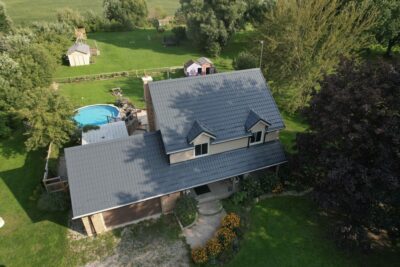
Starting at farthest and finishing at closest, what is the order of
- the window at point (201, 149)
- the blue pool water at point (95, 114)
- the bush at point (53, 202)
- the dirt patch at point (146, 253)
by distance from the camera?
the blue pool water at point (95, 114)
the bush at point (53, 202)
the window at point (201, 149)
the dirt patch at point (146, 253)

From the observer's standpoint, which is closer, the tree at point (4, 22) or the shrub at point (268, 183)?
the shrub at point (268, 183)

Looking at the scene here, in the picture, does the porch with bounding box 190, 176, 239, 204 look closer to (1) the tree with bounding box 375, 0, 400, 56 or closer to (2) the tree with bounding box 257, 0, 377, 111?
(2) the tree with bounding box 257, 0, 377, 111

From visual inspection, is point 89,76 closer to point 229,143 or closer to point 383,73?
point 229,143

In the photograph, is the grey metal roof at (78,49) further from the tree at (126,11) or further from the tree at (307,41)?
the tree at (307,41)

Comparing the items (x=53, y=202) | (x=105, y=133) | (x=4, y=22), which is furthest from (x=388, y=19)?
(x=4, y=22)

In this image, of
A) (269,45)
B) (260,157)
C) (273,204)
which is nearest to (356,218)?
(273,204)

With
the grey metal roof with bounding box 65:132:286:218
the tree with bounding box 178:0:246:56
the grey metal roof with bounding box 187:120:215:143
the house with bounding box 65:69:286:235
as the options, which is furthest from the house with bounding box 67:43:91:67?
the grey metal roof with bounding box 187:120:215:143

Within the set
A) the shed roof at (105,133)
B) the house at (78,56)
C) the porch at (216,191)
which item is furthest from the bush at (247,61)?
the house at (78,56)
